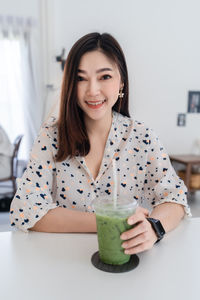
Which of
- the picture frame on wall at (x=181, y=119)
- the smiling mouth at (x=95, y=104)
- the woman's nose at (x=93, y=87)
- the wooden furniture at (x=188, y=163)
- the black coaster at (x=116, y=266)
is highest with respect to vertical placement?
the woman's nose at (x=93, y=87)

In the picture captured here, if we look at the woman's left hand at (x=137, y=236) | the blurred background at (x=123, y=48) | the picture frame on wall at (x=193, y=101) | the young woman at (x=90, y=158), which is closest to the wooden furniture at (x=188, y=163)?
the blurred background at (x=123, y=48)

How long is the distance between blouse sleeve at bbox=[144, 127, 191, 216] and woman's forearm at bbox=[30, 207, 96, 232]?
0.31m

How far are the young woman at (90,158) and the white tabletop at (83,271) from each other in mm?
92

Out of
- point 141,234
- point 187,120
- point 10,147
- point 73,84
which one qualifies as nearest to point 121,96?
point 73,84

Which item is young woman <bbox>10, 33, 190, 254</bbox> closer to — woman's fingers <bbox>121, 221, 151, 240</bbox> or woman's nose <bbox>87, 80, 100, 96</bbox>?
woman's nose <bbox>87, 80, 100, 96</bbox>

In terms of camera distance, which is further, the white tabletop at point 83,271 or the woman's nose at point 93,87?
the woman's nose at point 93,87

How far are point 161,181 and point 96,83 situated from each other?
471 millimetres

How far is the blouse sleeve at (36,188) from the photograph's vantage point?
0.95 meters

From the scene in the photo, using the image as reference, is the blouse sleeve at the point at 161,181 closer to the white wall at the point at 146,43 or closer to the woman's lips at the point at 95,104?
the woman's lips at the point at 95,104

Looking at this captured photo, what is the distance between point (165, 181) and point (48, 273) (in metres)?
0.64

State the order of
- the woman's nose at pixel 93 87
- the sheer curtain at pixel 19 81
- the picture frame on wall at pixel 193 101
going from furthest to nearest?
the picture frame on wall at pixel 193 101 → the sheer curtain at pixel 19 81 → the woman's nose at pixel 93 87

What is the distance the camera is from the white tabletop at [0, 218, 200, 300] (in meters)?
0.61

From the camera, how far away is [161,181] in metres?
1.16

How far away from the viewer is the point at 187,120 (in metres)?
4.15
